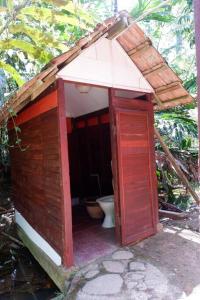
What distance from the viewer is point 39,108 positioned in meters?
3.85

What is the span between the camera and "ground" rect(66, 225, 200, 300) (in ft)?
8.75

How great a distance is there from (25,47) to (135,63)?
1.65m

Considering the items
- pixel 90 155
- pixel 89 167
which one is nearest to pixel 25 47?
pixel 90 155

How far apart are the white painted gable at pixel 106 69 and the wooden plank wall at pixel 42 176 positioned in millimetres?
598

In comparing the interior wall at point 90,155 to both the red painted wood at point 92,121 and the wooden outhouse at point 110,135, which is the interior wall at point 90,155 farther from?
the wooden outhouse at point 110,135

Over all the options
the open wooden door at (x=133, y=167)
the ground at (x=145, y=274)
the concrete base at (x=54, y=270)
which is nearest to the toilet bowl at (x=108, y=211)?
the open wooden door at (x=133, y=167)

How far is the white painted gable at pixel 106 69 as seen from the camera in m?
3.39

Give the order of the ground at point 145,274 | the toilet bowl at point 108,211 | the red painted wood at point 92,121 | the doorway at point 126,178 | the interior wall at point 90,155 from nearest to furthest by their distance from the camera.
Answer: the ground at point 145,274, the doorway at point 126,178, the toilet bowl at point 108,211, the interior wall at point 90,155, the red painted wood at point 92,121

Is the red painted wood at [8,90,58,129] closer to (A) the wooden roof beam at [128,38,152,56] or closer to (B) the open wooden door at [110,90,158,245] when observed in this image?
(B) the open wooden door at [110,90,158,245]

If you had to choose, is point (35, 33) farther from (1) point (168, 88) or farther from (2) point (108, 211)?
(2) point (108, 211)

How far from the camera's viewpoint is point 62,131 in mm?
3197

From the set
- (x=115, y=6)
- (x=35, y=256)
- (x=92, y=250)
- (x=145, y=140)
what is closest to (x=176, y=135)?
(x=145, y=140)

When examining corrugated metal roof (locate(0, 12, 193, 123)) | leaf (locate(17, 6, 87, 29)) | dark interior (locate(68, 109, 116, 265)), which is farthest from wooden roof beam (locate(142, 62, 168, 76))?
dark interior (locate(68, 109, 116, 265))

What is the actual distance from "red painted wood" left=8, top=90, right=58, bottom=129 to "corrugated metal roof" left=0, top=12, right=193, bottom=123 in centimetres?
15
